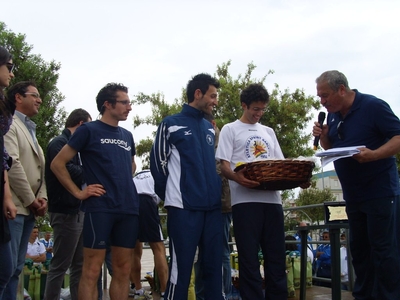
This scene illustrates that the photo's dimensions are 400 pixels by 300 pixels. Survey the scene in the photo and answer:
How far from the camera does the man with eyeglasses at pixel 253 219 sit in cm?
450

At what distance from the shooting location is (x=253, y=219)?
452 centimetres

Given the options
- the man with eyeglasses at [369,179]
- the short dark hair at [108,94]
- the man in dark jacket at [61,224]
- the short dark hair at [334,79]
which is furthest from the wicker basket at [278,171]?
the man in dark jacket at [61,224]

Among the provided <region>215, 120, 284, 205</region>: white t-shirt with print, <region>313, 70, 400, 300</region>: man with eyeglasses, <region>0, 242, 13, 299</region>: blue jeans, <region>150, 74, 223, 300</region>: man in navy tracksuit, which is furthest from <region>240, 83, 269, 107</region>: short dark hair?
<region>0, 242, 13, 299</region>: blue jeans

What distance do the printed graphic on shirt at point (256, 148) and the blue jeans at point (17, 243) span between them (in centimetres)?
194

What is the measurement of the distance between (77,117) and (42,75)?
54.2ft

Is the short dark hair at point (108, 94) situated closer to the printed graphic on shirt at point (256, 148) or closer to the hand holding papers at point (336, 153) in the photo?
the printed graphic on shirt at point (256, 148)

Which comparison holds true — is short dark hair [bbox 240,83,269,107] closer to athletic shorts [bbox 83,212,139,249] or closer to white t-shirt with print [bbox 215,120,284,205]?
white t-shirt with print [bbox 215,120,284,205]

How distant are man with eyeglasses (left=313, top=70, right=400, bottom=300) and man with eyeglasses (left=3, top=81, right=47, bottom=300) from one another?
2.48 meters

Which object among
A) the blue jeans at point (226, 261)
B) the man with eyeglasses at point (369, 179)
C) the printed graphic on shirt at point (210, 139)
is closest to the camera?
the man with eyeglasses at point (369, 179)

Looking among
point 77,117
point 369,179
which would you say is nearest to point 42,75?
point 77,117

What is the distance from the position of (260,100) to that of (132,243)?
1710mm

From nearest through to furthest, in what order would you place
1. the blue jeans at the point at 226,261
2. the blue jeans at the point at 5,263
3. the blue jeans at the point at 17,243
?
the blue jeans at the point at 5,263 < the blue jeans at the point at 17,243 < the blue jeans at the point at 226,261

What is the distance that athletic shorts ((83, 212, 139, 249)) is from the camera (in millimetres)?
4289

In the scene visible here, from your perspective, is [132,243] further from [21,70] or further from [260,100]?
[21,70]
